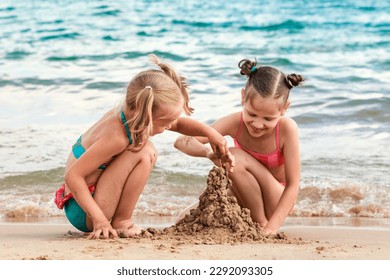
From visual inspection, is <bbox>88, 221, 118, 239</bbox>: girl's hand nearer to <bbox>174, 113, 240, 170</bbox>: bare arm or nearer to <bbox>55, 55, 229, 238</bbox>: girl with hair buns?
<bbox>55, 55, 229, 238</bbox>: girl with hair buns

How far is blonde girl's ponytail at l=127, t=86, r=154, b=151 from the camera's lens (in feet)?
12.0

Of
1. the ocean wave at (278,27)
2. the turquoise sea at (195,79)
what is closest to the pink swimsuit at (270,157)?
the turquoise sea at (195,79)

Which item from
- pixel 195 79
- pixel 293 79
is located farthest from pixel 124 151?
pixel 195 79

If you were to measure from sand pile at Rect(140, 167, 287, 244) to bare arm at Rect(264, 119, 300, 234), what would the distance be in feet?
0.68

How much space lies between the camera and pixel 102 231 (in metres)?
3.89

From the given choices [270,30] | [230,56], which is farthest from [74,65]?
[270,30]

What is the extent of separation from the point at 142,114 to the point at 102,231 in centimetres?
72

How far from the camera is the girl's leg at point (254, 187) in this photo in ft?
14.2

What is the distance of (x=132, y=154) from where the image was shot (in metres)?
3.92

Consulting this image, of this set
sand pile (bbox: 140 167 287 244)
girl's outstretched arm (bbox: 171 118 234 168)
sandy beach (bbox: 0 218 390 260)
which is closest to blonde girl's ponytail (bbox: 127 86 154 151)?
girl's outstretched arm (bbox: 171 118 234 168)

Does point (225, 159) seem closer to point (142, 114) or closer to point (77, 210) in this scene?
point (142, 114)

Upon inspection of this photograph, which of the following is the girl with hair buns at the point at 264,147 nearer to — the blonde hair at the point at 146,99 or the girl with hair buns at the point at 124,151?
the girl with hair buns at the point at 124,151

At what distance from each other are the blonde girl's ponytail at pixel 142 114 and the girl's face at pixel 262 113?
712 millimetres

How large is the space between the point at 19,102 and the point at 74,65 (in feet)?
9.93
